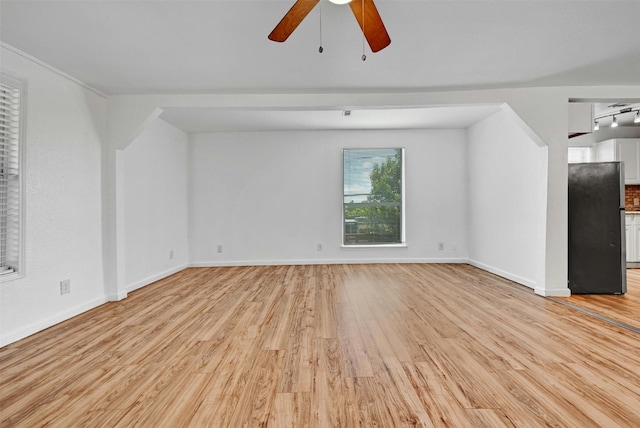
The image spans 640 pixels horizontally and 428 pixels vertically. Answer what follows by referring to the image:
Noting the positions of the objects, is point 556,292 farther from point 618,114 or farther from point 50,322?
point 50,322

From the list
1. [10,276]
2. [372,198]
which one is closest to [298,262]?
[372,198]

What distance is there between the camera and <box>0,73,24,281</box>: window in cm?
282

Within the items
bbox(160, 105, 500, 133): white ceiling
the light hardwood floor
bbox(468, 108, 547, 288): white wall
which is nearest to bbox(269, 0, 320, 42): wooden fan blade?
the light hardwood floor

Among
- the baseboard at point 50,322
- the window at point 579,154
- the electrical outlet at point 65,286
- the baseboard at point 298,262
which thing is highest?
the window at point 579,154

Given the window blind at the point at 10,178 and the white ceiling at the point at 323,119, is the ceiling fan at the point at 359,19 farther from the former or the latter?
the white ceiling at the point at 323,119

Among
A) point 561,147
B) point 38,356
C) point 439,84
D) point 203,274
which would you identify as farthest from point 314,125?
point 38,356

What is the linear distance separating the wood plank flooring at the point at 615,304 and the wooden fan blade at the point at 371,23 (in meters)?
3.17

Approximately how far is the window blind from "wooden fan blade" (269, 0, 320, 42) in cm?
234

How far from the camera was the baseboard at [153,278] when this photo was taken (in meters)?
4.53

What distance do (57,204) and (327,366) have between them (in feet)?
9.72

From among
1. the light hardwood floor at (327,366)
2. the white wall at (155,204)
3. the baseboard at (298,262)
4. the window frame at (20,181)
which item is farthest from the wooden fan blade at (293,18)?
the baseboard at (298,262)

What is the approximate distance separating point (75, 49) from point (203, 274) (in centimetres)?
363

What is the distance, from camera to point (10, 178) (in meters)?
2.88

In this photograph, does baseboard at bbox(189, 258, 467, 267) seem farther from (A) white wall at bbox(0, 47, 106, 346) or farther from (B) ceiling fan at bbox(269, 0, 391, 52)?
(B) ceiling fan at bbox(269, 0, 391, 52)
